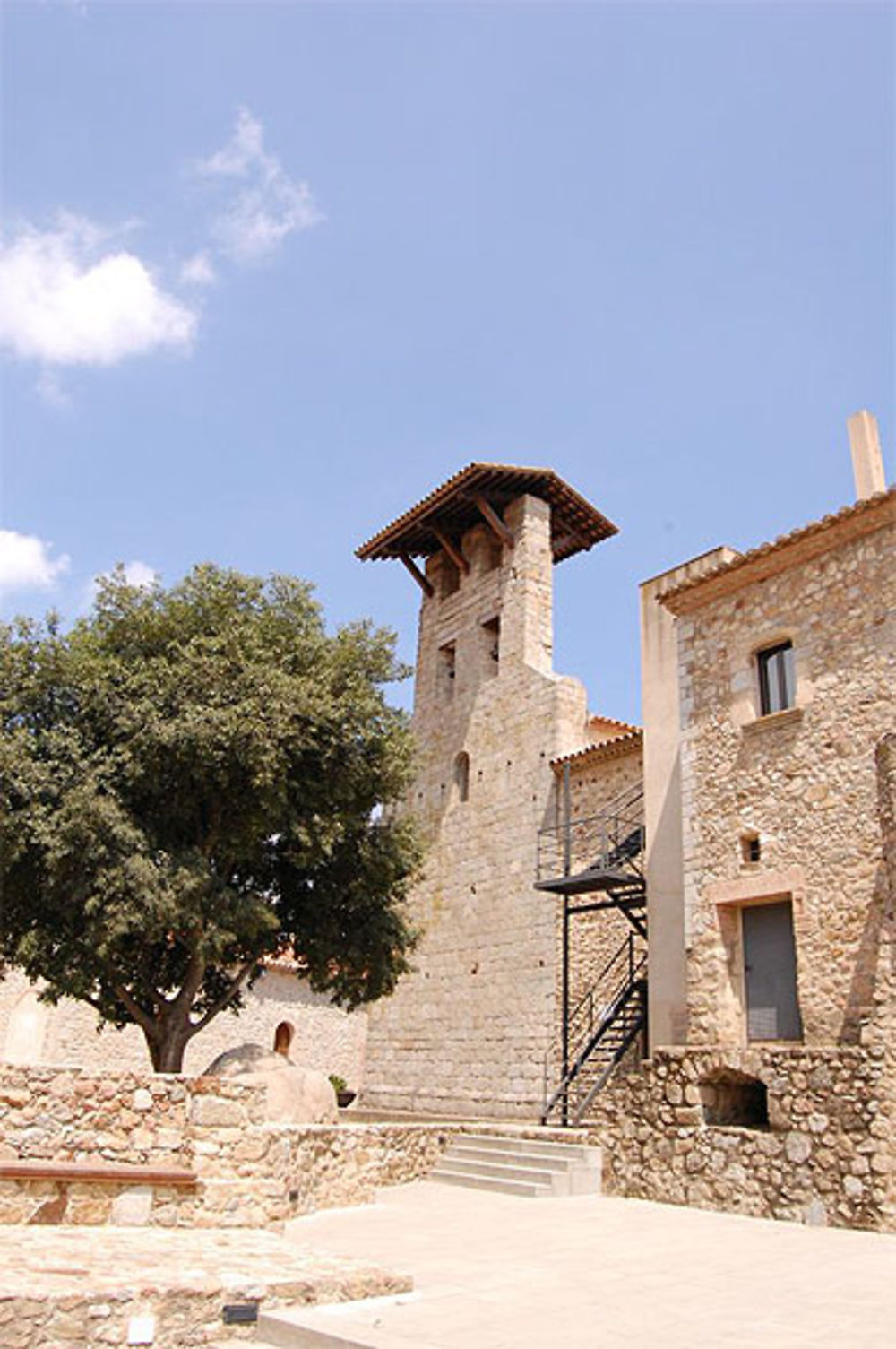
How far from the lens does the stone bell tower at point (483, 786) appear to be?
61.5 feet

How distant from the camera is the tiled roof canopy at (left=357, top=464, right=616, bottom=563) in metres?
21.6

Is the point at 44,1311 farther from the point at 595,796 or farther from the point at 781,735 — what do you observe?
the point at 595,796

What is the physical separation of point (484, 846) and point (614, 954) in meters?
4.07

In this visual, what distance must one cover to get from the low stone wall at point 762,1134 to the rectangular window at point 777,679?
3.72 metres

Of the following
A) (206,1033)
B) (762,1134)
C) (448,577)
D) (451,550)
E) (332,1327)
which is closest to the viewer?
(332,1327)

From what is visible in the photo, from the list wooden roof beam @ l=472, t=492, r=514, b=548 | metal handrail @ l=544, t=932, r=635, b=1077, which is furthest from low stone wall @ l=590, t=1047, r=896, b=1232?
wooden roof beam @ l=472, t=492, r=514, b=548

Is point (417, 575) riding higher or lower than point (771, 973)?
higher

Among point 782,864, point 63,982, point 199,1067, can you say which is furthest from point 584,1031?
point 199,1067

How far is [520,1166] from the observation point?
11945mm

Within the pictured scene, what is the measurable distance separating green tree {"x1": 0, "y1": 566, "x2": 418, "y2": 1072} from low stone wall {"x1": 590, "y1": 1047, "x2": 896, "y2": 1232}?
195 inches

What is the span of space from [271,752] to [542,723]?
7692 mm

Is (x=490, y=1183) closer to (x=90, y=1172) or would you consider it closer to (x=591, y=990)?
(x=591, y=990)

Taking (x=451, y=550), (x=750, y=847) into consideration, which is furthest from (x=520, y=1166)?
(x=451, y=550)

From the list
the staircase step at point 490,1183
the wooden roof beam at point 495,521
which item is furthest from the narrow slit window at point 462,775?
the staircase step at point 490,1183
